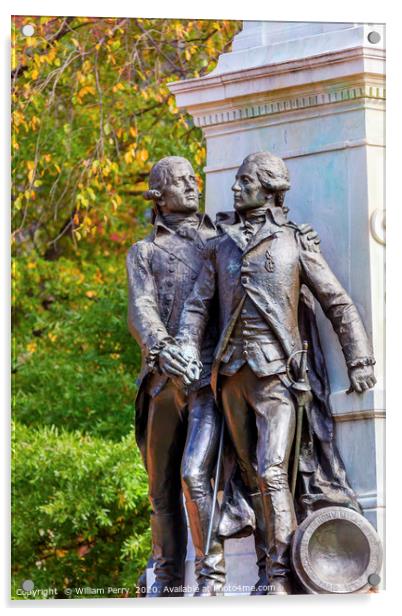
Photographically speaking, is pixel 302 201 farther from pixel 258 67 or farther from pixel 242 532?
pixel 242 532

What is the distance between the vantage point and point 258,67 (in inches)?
417

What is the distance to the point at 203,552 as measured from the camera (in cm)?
1002

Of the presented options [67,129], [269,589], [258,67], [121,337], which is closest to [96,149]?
[67,129]

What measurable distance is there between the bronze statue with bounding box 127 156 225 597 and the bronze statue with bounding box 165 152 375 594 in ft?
0.42

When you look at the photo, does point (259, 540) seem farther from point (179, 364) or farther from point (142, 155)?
point (142, 155)

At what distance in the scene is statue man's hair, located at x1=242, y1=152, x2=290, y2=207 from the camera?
10.1 meters

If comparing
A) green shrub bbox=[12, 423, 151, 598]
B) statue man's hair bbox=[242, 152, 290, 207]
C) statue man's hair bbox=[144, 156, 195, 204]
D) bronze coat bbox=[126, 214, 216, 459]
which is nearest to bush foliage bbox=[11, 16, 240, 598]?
green shrub bbox=[12, 423, 151, 598]

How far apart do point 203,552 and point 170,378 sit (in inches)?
30.9

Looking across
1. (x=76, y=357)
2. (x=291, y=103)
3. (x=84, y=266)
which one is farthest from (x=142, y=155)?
(x=291, y=103)

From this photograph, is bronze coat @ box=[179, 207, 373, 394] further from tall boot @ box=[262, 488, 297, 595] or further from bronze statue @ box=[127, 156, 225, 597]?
tall boot @ box=[262, 488, 297, 595]

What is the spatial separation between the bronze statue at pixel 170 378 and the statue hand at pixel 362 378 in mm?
612

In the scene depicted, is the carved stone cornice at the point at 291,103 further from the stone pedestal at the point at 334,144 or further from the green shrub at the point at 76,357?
the green shrub at the point at 76,357

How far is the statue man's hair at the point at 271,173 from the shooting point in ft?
33.2

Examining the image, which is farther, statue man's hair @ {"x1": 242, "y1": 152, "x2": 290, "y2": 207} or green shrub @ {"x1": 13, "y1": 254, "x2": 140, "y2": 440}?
green shrub @ {"x1": 13, "y1": 254, "x2": 140, "y2": 440}
